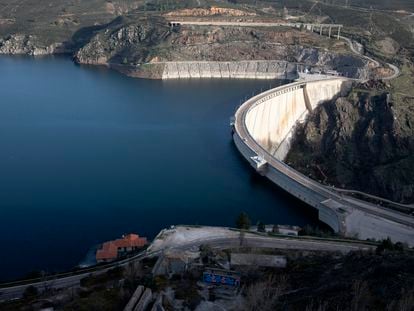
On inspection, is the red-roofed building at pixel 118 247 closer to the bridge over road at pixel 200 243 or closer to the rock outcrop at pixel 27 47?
the bridge over road at pixel 200 243

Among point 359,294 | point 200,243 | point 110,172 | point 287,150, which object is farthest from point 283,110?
point 359,294

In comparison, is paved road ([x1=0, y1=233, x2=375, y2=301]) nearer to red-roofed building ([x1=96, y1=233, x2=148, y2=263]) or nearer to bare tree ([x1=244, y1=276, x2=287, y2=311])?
red-roofed building ([x1=96, y1=233, x2=148, y2=263])

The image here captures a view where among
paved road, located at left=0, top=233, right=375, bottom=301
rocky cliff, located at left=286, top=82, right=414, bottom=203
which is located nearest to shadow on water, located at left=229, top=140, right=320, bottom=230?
rocky cliff, located at left=286, top=82, right=414, bottom=203

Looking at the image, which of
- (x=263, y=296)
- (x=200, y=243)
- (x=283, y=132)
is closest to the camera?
(x=263, y=296)

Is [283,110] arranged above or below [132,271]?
below

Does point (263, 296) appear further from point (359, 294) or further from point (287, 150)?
point (287, 150)

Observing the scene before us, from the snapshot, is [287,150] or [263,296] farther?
[287,150]

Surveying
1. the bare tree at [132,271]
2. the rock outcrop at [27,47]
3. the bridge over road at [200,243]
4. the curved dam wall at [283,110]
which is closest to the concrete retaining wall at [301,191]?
the bridge over road at [200,243]
